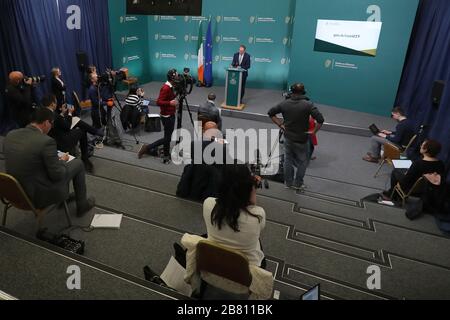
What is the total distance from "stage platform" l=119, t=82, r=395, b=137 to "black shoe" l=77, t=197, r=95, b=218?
16.1ft

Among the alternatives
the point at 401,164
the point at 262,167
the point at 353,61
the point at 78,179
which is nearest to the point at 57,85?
the point at 78,179

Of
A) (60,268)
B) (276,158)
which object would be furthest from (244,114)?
(60,268)

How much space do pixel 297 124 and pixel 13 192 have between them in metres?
3.13

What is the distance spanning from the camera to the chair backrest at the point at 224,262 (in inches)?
73.1

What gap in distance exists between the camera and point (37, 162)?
2645 mm

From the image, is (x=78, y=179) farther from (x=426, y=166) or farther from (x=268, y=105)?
(x=268, y=105)

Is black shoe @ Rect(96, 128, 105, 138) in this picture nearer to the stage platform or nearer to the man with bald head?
the man with bald head

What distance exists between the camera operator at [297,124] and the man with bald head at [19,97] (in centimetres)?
372

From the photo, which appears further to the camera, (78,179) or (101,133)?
(101,133)

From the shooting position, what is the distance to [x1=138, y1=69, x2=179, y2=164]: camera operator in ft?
16.2

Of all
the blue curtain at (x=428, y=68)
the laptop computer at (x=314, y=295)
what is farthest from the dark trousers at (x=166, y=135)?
the blue curtain at (x=428, y=68)

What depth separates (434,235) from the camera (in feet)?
11.1

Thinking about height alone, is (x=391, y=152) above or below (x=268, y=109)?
above
